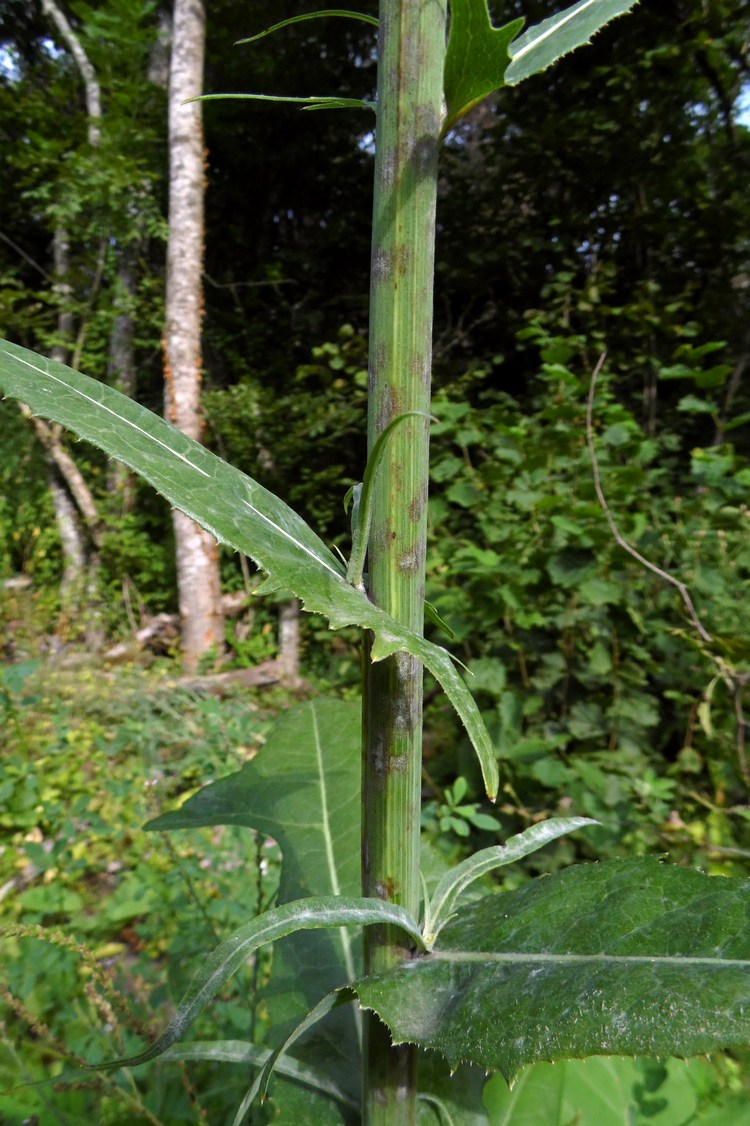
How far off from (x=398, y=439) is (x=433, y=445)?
A: 4.01 meters

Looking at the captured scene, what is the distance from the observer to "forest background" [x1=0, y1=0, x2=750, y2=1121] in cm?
243

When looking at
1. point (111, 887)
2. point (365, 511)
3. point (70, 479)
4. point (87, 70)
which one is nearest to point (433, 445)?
point (111, 887)

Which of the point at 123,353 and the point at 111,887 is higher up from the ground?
the point at 123,353

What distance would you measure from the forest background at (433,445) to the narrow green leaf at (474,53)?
0.93 meters

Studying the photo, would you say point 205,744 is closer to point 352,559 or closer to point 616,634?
point 616,634

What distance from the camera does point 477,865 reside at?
54 centimetres

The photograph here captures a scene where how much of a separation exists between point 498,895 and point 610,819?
1.96m

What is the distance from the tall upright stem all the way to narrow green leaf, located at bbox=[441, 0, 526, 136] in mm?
18

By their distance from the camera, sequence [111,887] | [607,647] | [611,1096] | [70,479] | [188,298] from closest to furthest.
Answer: [611,1096], [111,887], [607,647], [188,298], [70,479]

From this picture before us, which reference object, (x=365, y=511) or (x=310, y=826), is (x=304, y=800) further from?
(x=365, y=511)

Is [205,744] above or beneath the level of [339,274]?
beneath

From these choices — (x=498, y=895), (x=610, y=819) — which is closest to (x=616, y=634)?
(x=610, y=819)

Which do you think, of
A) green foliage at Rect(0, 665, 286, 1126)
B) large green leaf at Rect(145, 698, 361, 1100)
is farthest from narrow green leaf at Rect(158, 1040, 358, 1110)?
green foliage at Rect(0, 665, 286, 1126)

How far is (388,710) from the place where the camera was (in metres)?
0.48
